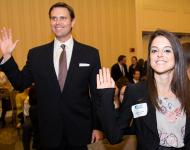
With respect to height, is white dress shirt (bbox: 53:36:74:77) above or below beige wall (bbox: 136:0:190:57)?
below

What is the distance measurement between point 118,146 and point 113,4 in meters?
7.70

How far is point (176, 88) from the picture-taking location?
78.7 inches

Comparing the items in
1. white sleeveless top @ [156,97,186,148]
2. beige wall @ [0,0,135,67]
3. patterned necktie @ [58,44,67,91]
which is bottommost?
white sleeveless top @ [156,97,186,148]

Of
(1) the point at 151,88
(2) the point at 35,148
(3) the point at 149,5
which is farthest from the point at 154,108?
(3) the point at 149,5

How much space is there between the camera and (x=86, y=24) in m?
9.20

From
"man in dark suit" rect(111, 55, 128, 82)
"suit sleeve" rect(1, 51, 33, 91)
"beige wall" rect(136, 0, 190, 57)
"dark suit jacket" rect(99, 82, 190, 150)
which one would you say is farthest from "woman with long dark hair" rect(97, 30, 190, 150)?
"beige wall" rect(136, 0, 190, 57)

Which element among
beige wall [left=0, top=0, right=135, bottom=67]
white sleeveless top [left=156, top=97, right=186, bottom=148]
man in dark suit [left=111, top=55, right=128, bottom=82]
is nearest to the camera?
white sleeveless top [left=156, top=97, right=186, bottom=148]

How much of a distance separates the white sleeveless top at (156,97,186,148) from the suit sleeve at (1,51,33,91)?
1.16 m

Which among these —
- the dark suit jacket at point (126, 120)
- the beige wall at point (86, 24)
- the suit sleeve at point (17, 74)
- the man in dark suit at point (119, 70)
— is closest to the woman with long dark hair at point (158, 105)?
the dark suit jacket at point (126, 120)

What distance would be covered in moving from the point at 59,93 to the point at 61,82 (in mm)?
91

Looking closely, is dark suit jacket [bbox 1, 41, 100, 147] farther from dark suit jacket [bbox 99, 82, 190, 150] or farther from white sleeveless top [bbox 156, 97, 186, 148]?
white sleeveless top [bbox 156, 97, 186, 148]

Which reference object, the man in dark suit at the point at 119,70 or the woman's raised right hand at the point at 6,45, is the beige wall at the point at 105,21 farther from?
the woman's raised right hand at the point at 6,45

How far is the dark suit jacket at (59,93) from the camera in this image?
2584 mm

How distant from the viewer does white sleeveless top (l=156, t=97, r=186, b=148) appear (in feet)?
6.16
